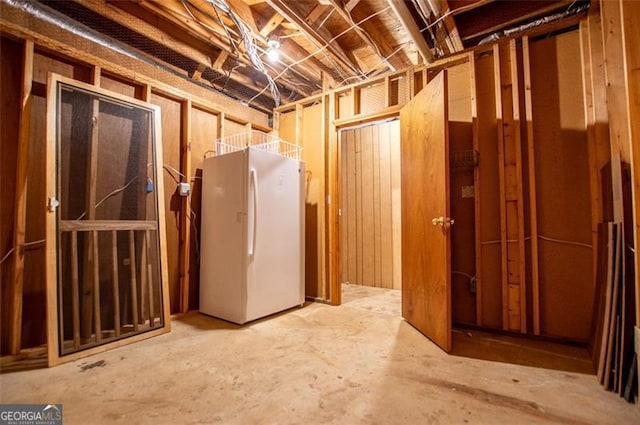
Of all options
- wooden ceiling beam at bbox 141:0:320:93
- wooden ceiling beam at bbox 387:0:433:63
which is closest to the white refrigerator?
wooden ceiling beam at bbox 141:0:320:93

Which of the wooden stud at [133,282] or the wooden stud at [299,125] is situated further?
the wooden stud at [299,125]

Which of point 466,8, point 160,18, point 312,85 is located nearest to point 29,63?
point 160,18

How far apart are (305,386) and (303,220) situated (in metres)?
1.87

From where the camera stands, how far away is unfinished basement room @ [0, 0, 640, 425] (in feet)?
5.09

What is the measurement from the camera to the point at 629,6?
1.47 meters

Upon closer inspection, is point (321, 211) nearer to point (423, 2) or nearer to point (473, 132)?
point (473, 132)

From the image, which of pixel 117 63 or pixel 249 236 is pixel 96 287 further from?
pixel 117 63

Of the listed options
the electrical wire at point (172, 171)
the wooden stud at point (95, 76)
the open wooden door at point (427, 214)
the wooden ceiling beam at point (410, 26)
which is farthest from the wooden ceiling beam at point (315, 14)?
the electrical wire at point (172, 171)

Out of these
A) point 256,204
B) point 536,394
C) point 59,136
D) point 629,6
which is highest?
point 629,6

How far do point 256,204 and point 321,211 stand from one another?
3.20 feet

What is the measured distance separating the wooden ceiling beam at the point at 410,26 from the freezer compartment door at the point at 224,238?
1729 mm

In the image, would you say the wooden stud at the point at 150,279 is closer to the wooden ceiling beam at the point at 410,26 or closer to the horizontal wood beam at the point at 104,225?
the horizontal wood beam at the point at 104,225

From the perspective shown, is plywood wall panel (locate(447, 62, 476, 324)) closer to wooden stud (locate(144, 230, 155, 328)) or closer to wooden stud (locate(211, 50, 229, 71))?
wooden stud (locate(211, 50, 229, 71))

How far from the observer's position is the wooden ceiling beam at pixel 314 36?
2.25 metres
